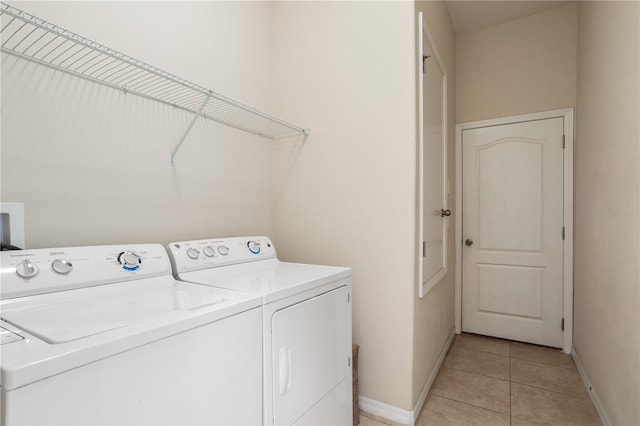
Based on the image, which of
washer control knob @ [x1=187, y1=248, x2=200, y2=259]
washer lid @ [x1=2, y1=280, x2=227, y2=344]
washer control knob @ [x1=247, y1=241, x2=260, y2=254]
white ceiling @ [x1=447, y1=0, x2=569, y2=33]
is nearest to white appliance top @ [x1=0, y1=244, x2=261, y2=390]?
washer lid @ [x1=2, y1=280, x2=227, y2=344]

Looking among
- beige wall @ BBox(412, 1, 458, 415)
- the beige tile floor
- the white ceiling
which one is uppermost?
the white ceiling

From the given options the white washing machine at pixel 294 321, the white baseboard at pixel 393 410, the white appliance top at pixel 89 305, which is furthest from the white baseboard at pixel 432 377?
the white appliance top at pixel 89 305

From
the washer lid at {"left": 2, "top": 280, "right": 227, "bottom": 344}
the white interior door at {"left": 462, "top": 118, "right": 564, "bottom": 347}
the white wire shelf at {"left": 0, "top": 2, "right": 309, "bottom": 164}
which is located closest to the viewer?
the washer lid at {"left": 2, "top": 280, "right": 227, "bottom": 344}

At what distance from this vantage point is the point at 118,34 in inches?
54.3

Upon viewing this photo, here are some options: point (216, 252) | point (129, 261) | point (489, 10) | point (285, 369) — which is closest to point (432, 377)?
point (285, 369)

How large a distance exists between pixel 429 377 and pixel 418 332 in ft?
1.62

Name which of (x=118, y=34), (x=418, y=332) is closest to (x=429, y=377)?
(x=418, y=332)

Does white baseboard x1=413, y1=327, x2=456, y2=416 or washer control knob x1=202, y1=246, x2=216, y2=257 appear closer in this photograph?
washer control knob x1=202, y1=246, x2=216, y2=257

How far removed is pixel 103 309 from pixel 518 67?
3516 millimetres

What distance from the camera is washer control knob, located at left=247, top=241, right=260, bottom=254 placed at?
1770 mm

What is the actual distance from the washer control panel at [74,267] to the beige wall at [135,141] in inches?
6.4

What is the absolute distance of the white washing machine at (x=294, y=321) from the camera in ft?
3.74

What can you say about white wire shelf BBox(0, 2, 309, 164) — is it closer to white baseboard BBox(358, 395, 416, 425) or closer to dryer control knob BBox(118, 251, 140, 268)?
dryer control knob BBox(118, 251, 140, 268)

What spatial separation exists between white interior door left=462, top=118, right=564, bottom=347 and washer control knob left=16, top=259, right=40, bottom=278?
3148 millimetres
